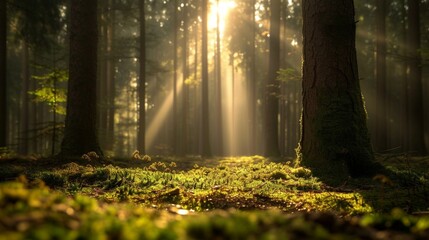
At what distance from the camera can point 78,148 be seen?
10.1 metres

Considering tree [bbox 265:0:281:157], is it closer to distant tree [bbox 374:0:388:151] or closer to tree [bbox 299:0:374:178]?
distant tree [bbox 374:0:388:151]

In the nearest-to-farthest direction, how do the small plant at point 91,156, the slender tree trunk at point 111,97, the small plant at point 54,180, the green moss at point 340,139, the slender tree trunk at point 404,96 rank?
the small plant at point 54,180 → the green moss at point 340,139 → the small plant at point 91,156 → the slender tree trunk at point 111,97 → the slender tree trunk at point 404,96

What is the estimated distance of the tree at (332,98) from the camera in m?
7.62

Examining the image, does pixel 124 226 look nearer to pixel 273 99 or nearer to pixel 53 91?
pixel 53 91

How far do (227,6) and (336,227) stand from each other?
32.8m

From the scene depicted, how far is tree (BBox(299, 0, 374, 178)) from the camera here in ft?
25.0

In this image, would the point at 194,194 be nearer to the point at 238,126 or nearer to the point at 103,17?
the point at 103,17

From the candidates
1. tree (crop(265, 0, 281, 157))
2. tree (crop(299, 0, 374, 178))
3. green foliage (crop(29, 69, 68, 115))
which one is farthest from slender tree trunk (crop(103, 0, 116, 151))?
tree (crop(299, 0, 374, 178))

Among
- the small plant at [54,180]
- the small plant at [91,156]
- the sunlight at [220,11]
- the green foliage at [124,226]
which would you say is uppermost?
the sunlight at [220,11]

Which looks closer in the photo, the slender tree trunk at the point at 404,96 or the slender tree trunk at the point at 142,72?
the slender tree trunk at the point at 142,72

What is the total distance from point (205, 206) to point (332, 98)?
4305mm

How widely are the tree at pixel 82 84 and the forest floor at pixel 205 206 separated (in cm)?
97

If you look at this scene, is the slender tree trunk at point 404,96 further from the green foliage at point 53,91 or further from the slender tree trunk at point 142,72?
the green foliage at point 53,91

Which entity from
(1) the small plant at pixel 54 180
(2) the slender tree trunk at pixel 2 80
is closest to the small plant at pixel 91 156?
(1) the small plant at pixel 54 180
